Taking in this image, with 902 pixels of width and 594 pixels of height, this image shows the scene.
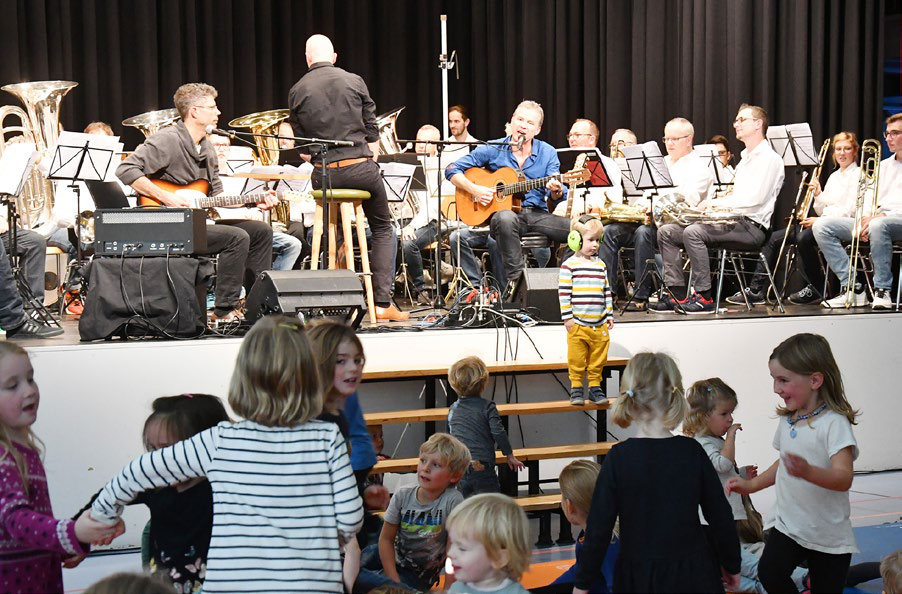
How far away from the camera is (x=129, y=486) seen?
226cm

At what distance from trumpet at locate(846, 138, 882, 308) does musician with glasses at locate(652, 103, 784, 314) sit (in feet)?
1.87

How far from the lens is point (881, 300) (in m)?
6.73

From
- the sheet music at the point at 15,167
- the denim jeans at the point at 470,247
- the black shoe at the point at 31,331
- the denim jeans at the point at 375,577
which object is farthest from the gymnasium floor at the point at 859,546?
the denim jeans at the point at 470,247

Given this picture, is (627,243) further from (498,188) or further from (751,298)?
(498,188)

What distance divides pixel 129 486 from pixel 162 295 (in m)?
3.34

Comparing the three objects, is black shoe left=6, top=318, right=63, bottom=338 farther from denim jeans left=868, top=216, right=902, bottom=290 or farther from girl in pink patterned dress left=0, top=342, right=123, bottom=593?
denim jeans left=868, top=216, right=902, bottom=290

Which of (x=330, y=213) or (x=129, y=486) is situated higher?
(x=330, y=213)

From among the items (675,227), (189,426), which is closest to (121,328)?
(189,426)

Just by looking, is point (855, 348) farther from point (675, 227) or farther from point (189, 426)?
point (189, 426)

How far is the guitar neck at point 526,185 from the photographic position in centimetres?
700

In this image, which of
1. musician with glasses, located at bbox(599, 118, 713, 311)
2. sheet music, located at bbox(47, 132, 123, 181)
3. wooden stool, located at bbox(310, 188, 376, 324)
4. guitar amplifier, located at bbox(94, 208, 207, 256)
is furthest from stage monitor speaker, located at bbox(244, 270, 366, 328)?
musician with glasses, located at bbox(599, 118, 713, 311)

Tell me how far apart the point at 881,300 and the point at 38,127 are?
6.01m

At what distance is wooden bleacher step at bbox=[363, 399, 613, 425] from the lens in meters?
5.21

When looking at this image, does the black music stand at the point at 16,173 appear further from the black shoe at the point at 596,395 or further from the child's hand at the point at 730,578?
the child's hand at the point at 730,578
